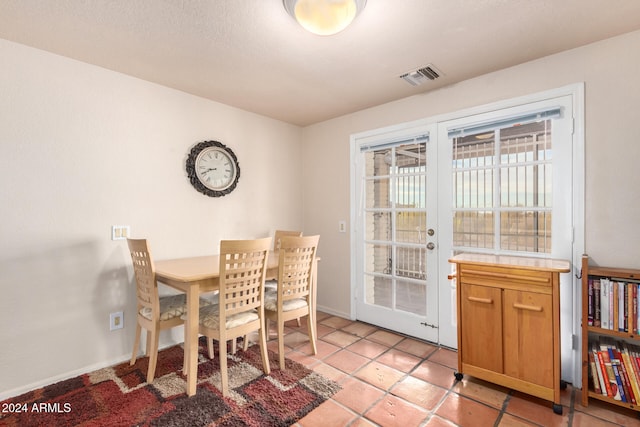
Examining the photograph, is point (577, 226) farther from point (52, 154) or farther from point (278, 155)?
point (52, 154)

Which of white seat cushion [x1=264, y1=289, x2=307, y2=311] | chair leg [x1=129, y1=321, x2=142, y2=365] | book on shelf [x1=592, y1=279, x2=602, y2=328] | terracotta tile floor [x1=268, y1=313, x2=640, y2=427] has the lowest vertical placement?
terracotta tile floor [x1=268, y1=313, x2=640, y2=427]

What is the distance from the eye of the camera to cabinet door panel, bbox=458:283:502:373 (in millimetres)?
1979

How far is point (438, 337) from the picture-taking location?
2699mm

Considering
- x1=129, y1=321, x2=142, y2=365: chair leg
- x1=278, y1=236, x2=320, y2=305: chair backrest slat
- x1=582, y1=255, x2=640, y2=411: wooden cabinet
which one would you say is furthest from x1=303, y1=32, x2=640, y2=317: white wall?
x1=129, y1=321, x2=142, y2=365: chair leg

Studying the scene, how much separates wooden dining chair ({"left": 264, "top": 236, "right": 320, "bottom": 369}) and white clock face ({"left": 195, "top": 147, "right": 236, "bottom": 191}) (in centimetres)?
112

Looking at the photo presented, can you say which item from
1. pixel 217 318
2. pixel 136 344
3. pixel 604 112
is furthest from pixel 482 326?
pixel 136 344

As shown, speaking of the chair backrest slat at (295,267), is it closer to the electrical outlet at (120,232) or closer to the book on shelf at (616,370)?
the electrical outlet at (120,232)

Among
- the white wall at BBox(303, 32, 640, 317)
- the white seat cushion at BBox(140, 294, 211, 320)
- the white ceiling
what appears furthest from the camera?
the white seat cushion at BBox(140, 294, 211, 320)

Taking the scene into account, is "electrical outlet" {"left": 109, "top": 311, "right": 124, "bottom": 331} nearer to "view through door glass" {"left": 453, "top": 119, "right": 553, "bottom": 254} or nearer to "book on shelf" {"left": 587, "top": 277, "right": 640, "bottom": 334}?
"view through door glass" {"left": 453, "top": 119, "right": 553, "bottom": 254}

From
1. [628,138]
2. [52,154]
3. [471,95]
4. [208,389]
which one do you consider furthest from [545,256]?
[52,154]

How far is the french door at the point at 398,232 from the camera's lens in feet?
9.07

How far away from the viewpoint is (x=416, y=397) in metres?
1.93

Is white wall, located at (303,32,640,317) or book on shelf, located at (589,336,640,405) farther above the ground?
white wall, located at (303,32,640,317)

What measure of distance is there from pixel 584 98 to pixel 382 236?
6.15ft
